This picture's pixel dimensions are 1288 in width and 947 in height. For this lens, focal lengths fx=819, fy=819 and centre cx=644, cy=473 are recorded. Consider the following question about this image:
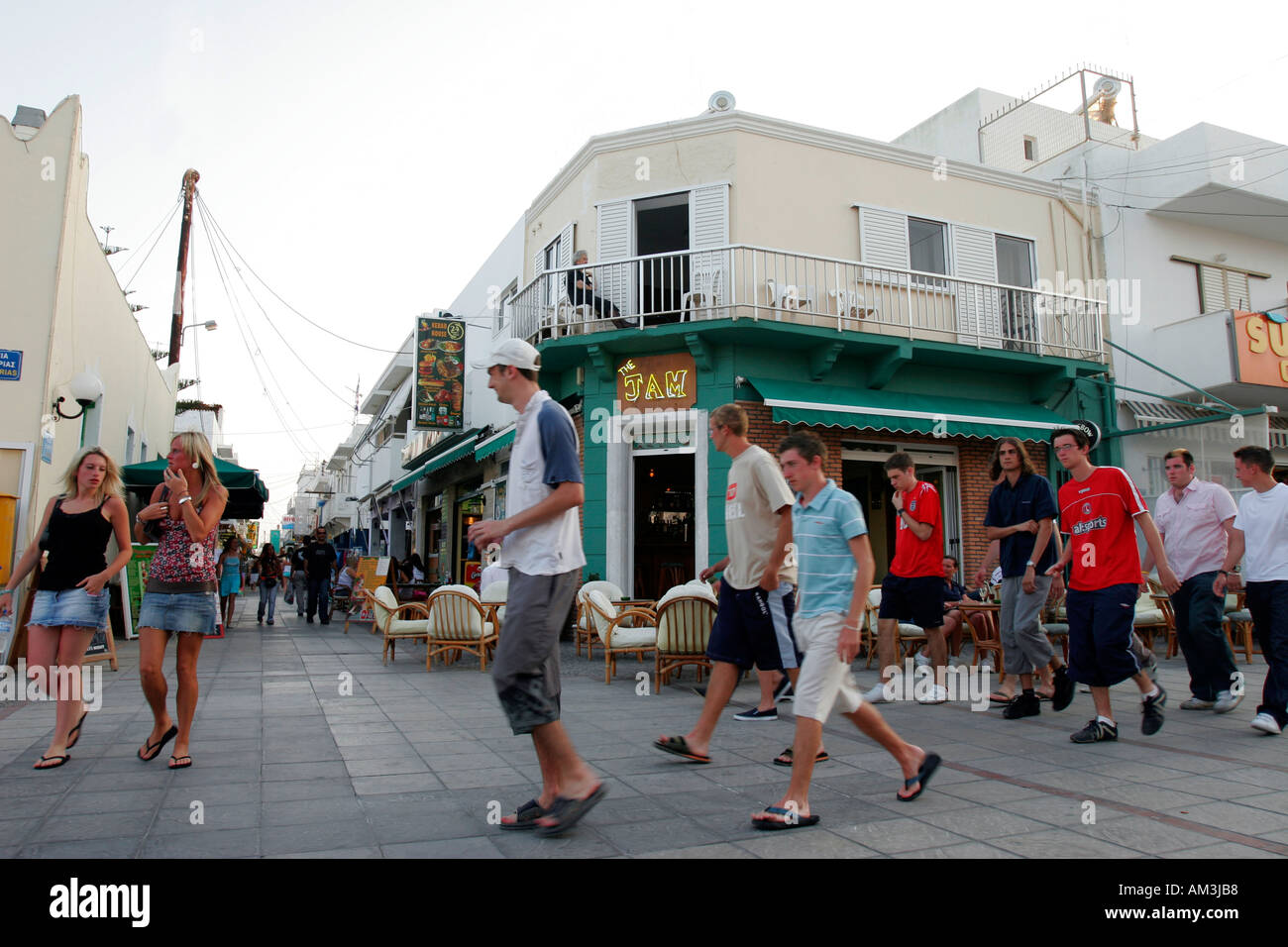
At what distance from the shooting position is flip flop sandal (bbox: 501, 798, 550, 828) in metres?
3.22

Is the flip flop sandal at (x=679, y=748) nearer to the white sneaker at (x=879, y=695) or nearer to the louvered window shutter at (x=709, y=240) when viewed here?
the white sneaker at (x=879, y=695)

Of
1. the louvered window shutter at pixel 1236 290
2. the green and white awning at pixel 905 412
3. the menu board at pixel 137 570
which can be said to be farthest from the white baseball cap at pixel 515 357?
the louvered window shutter at pixel 1236 290

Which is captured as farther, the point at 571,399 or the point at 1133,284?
the point at 1133,284

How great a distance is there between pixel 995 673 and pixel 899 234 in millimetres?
8653

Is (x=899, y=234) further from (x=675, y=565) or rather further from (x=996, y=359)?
(x=675, y=565)

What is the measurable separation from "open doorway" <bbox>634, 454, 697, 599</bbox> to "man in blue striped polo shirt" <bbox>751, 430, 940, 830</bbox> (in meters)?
9.12

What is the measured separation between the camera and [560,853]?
2.94m

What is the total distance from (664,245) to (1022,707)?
9919 mm

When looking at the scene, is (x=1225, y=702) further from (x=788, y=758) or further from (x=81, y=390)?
(x=81, y=390)

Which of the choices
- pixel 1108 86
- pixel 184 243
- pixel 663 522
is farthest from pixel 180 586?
pixel 1108 86

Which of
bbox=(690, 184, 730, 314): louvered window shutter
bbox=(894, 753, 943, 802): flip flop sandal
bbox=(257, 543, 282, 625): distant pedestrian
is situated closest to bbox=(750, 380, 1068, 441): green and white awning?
bbox=(690, 184, 730, 314): louvered window shutter

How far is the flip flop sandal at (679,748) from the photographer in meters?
4.33

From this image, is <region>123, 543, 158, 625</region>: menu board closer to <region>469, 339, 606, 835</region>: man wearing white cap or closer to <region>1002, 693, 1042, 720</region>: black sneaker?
<region>469, 339, 606, 835</region>: man wearing white cap
